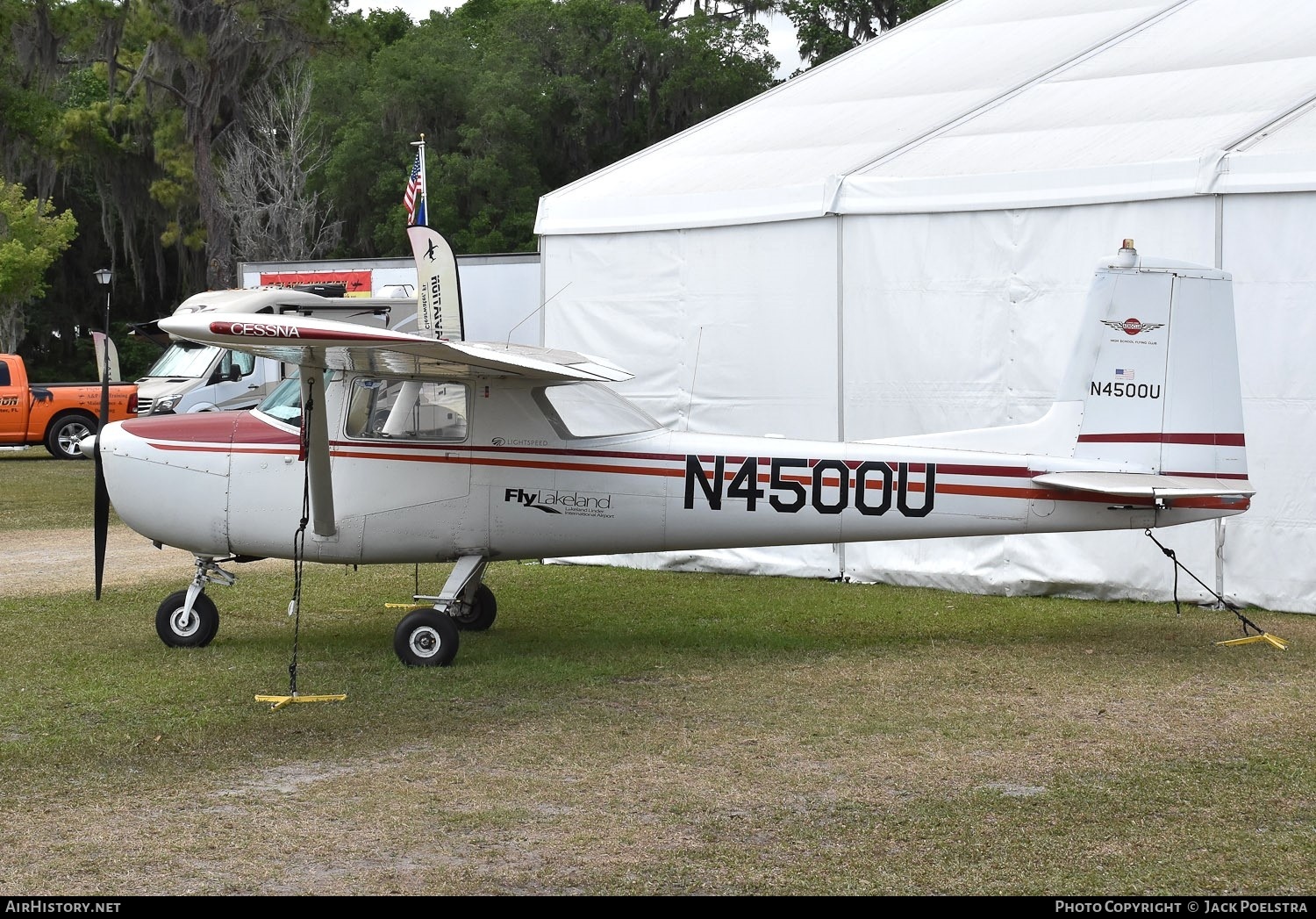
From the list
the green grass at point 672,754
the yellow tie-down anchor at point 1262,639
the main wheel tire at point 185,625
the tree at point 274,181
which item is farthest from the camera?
the tree at point 274,181

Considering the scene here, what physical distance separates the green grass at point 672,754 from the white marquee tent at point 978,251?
844 mm

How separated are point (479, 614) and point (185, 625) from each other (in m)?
2.00

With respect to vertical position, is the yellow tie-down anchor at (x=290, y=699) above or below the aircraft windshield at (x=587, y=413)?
below

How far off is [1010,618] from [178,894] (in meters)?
6.97

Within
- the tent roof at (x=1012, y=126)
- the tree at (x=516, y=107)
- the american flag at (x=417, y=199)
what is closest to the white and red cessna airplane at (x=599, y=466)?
the american flag at (x=417, y=199)

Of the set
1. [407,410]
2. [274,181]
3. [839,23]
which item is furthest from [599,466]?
[839,23]

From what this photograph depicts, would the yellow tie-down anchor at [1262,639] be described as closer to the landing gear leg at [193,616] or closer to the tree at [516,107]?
the landing gear leg at [193,616]

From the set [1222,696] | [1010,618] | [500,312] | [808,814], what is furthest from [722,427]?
[500,312]

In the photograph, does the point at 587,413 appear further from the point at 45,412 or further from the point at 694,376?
the point at 45,412

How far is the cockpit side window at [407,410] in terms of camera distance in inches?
358

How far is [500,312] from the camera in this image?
73.8 feet

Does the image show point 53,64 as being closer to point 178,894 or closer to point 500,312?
point 500,312
